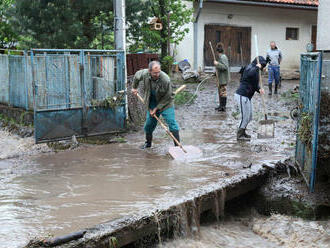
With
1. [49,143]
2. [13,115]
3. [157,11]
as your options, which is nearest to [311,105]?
[49,143]

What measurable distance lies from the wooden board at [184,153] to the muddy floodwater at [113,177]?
0.13 metres

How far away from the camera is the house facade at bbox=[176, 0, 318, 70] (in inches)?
712

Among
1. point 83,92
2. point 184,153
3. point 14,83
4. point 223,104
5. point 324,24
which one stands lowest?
point 184,153

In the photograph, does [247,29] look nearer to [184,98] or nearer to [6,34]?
[184,98]

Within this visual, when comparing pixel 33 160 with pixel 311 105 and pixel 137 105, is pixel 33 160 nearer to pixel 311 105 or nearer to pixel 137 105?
pixel 137 105

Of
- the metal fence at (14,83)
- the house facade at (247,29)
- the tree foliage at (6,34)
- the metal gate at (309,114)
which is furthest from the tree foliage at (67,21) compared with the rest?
the metal gate at (309,114)

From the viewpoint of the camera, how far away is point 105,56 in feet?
29.6

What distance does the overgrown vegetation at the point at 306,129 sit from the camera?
206 inches

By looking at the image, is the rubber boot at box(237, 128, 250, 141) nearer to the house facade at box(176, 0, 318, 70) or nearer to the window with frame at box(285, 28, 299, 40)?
the house facade at box(176, 0, 318, 70)

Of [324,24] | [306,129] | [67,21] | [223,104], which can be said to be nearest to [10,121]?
[67,21]

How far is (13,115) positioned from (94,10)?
134 inches

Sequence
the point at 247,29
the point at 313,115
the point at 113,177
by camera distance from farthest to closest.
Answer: the point at 247,29 < the point at 113,177 < the point at 313,115

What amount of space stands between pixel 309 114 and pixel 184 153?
250 cm

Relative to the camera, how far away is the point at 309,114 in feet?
17.2
